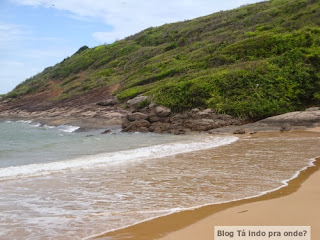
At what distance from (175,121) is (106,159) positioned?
40.9 ft

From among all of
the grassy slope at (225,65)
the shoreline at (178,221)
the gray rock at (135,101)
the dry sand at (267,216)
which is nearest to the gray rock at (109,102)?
the grassy slope at (225,65)

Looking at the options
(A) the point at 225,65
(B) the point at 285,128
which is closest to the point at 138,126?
(B) the point at 285,128

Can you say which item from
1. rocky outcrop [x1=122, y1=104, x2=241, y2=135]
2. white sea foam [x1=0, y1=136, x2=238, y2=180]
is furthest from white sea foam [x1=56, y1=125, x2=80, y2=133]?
white sea foam [x1=0, y1=136, x2=238, y2=180]

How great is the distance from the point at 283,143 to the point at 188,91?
13824 millimetres

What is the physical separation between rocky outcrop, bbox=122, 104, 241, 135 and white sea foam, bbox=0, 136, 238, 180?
5636mm

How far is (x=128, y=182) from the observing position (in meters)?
9.52

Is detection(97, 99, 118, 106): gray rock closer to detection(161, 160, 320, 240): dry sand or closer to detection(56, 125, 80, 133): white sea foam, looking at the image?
detection(56, 125, 80, 133): white sea foam

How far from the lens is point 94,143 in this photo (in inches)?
758

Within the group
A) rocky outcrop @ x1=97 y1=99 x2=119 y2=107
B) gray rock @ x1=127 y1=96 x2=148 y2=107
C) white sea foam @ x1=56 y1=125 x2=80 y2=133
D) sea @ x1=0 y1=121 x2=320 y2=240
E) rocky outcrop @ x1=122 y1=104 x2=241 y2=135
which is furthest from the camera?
rocky outcrop @ x1=97 y1=99 x2=119 y2=107

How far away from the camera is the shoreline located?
218 inches

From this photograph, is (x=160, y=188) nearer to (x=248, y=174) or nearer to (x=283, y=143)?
(x=248, y=174)

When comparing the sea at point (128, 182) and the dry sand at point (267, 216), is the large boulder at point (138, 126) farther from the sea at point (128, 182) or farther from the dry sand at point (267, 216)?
the dry sand at point (267, 216)

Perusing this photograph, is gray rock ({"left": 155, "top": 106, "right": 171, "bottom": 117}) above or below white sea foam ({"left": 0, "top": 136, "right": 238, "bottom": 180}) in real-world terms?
above

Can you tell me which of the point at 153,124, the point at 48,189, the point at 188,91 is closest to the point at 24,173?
the point at 48,189
